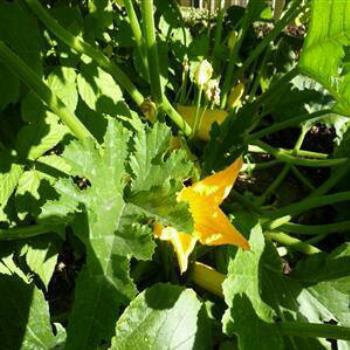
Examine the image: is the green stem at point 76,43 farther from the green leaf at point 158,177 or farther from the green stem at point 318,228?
the green stem at point 318,228

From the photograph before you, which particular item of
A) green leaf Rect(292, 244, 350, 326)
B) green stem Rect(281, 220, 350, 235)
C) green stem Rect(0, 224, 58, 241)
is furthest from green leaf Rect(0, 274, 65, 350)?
green stem Rect(281, 220, 350, 235)

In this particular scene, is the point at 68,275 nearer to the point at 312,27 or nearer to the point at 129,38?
the point at 129,38

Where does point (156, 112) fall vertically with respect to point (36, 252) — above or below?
above

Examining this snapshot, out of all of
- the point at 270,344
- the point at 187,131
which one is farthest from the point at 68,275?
the point at 270,344

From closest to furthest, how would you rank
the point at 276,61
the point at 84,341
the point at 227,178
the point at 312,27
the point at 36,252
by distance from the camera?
1. the point at 84,341
2. the point at 312,27
3. the point at 227,178
4. the point at 36,252
5. the point at 276,61

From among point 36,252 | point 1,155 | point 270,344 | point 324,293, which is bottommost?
point 324,293

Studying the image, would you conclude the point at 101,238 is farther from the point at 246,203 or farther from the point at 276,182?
the point at 276,182

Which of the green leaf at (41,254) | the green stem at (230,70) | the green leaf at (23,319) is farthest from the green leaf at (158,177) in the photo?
the green stem at (230,70)
